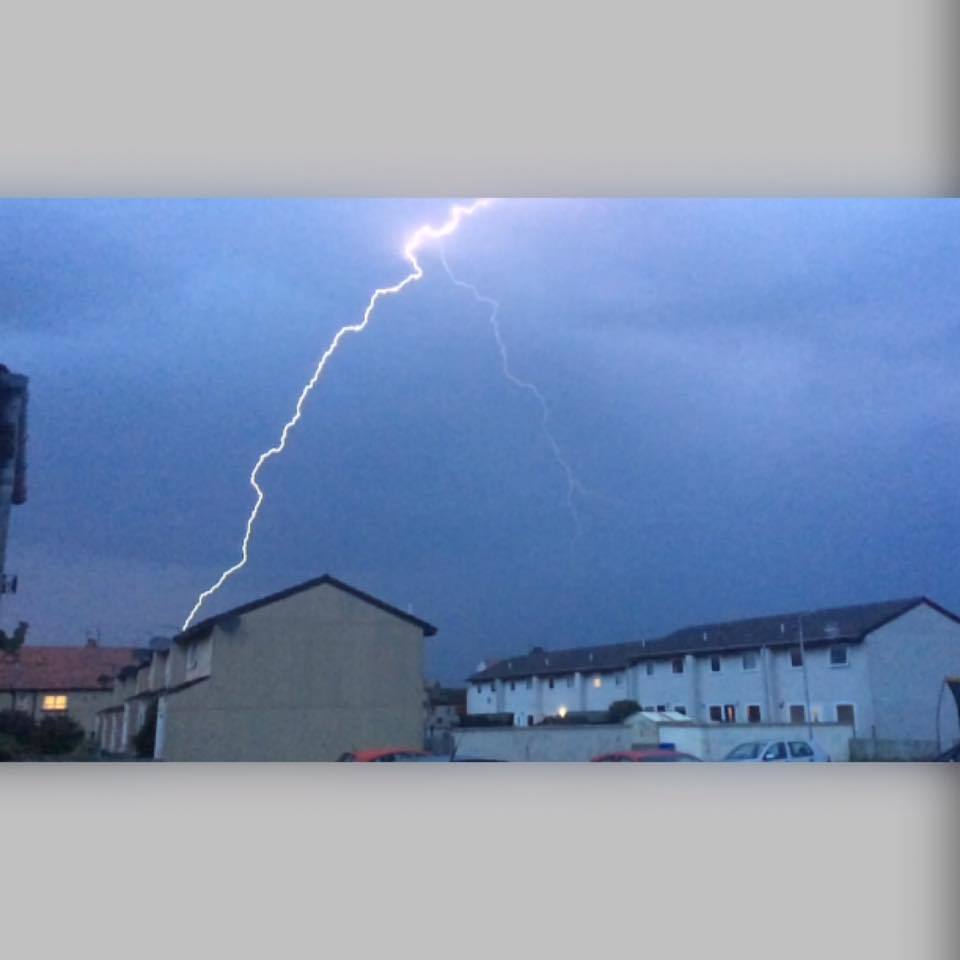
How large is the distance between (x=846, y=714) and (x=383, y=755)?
171cm

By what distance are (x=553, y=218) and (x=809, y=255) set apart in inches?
38.9

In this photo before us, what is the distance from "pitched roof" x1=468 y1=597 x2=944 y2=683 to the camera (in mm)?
3289

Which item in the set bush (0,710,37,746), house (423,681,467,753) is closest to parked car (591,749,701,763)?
house (423,681,467,753)

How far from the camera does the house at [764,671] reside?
3.26m

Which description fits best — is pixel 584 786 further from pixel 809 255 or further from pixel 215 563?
pixel 809 255

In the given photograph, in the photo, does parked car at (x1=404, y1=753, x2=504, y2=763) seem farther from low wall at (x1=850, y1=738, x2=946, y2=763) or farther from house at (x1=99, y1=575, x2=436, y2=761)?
low wall at (x1=850, y1=738, x2=946, y2=763)

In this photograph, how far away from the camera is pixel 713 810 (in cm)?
309

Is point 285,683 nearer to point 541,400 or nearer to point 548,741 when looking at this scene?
point 548,741

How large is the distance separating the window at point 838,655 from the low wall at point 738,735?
0.22 m

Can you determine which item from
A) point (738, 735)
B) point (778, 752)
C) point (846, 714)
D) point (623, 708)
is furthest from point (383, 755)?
point (846, 714)

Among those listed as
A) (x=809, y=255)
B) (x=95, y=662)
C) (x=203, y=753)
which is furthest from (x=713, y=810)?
(x=95, y=662)

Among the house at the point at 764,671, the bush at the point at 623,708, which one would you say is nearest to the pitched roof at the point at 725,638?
the house at the point at 764,671

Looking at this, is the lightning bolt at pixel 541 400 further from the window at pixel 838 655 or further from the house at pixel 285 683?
the window at pixel 838 655

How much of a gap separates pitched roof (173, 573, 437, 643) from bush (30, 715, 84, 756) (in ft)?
1.59
